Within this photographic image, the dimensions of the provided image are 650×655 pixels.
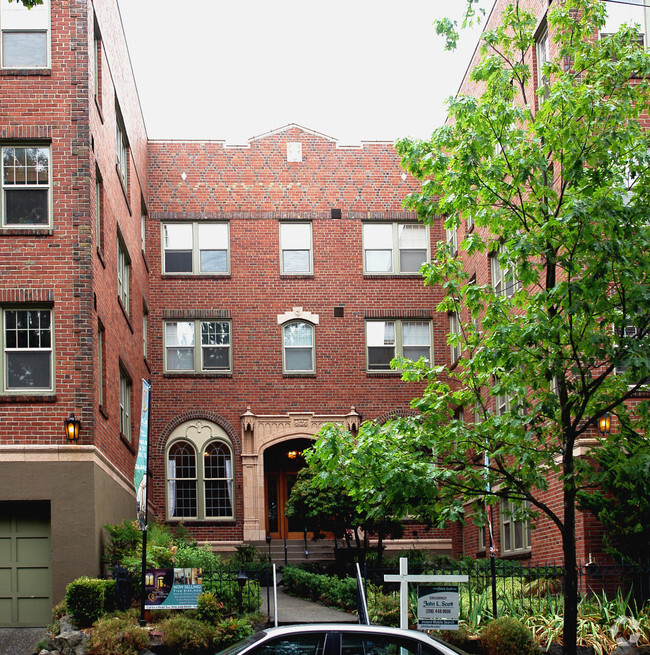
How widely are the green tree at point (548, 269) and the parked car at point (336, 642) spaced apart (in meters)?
3.03

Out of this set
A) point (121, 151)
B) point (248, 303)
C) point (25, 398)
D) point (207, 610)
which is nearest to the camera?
point (207, 610)

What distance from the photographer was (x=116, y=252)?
23.3m

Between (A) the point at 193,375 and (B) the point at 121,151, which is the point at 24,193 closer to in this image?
(B) the point at 121,151

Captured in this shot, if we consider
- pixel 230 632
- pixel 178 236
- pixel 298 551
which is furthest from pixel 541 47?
pixel 298 551

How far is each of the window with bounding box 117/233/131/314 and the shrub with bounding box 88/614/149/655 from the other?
9.33 m

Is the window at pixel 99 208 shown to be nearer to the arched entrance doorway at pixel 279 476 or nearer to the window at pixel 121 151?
the window at pixel 121 151

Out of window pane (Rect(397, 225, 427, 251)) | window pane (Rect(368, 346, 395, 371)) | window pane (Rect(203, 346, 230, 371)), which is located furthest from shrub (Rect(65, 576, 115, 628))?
window pane (Rect(397, 225, 427, 251))

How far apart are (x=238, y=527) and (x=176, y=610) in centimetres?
1183

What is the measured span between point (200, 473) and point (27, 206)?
1245 cm

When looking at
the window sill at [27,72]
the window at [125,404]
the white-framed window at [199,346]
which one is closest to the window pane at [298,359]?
the white-framed window at [199,346]

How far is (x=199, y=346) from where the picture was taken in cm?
3038

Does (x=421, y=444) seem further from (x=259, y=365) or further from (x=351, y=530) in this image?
(x=259, y=365)

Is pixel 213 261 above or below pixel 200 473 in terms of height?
above

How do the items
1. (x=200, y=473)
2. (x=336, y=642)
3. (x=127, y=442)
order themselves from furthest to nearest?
(x=200, y=473) < (x=127, y=442) < (x=336, y=642)
